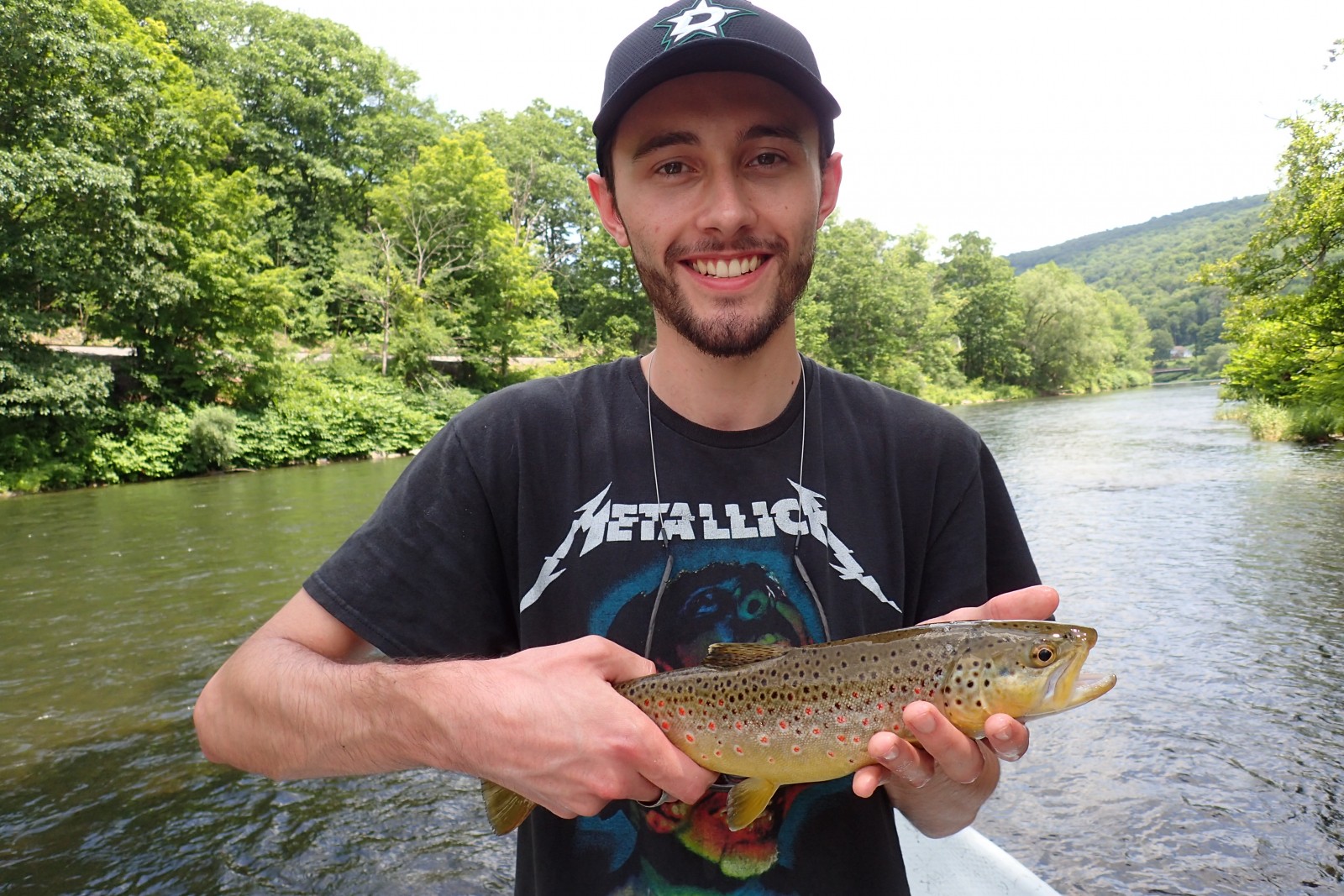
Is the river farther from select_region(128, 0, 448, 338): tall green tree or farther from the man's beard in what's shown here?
select_region(128, 0, 448, 338): tall green tree

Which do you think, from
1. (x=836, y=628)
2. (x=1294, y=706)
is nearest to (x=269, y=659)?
(x=836, y=628)

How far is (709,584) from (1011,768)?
19.3 feet

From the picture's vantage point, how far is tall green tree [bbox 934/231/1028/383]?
71125 millimetres

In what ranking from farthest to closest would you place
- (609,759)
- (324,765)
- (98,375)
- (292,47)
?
(292,47) → (98,375) → (324,765) → (609,759)

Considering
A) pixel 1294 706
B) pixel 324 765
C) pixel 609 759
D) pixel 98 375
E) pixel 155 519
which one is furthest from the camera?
pixel 98 375

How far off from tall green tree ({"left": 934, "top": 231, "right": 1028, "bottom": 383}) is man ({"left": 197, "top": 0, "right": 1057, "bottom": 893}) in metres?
73.3

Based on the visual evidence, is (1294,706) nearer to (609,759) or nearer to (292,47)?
(609,759)

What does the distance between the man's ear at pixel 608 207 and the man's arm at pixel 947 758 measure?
1286mm

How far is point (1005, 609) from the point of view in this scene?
77.0 inches

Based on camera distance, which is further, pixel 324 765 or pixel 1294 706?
pixel 1294 706

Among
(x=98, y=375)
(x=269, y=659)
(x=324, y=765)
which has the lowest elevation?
(x=324, y=765)

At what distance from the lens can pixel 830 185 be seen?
2262 millimetres

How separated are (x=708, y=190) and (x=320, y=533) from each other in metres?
14.9

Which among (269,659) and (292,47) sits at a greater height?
(292,47)
